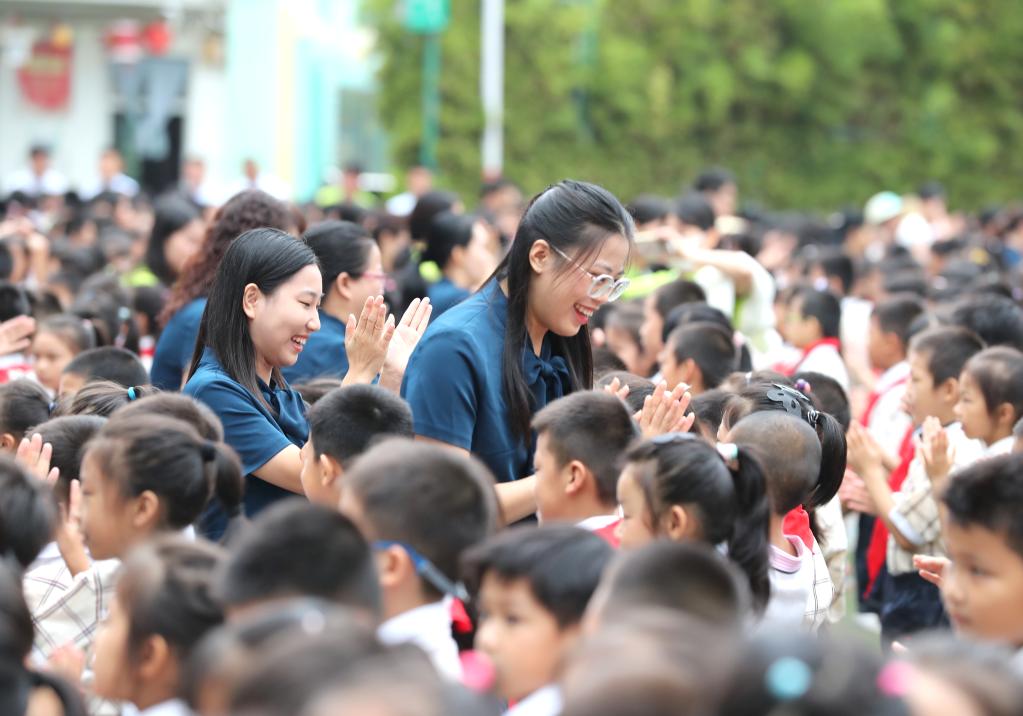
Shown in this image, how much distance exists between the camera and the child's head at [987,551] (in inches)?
115

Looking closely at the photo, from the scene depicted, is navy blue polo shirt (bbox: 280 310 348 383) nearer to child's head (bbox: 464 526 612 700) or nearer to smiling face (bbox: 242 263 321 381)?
smiling face (bbox: 242 263 321 381)

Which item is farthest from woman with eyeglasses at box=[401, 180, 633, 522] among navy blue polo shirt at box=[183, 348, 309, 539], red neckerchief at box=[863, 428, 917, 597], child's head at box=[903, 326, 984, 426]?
red neckerchief at box=[863, 428, 917, 597]

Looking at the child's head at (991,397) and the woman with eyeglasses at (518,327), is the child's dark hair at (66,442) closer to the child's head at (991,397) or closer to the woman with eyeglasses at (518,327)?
the woman with eyeglasses at (518,327)

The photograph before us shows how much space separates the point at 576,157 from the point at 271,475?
1886 centimetres

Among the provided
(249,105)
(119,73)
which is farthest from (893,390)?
(119,73)

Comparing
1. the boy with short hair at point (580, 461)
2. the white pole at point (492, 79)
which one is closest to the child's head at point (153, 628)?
the boy with short hair at point (580, 461)

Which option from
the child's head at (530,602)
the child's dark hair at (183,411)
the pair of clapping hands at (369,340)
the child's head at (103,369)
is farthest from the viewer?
the child's head at (103,369)

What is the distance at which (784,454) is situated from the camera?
149 inches

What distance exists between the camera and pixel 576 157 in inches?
883

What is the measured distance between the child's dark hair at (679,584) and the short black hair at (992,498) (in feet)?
2.50

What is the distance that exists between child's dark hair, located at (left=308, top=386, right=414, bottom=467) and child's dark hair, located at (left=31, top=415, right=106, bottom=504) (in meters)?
0.68

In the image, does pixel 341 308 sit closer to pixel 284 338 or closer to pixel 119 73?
pixel 284 338

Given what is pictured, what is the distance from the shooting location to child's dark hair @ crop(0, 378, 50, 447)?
4527mm

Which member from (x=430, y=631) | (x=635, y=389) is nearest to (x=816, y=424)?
(x=635, y=389)
